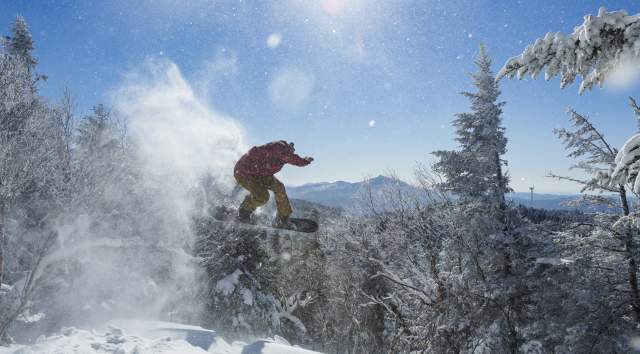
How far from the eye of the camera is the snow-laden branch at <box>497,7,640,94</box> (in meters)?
2.22

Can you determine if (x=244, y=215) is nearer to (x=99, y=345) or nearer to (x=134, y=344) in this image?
(x=134, y=344)

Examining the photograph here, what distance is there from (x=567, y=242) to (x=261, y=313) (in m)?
15.7

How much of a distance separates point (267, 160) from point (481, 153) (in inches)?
443

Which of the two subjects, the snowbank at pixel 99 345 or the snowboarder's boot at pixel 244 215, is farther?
the snowboarder's boot at pixel 244 215

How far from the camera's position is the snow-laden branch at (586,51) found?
2223 mm

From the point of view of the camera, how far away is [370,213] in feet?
74.7

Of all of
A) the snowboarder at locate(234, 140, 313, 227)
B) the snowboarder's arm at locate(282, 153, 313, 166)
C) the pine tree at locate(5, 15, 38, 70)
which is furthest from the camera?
the pine tree at locate(5, 15, 38, 70)

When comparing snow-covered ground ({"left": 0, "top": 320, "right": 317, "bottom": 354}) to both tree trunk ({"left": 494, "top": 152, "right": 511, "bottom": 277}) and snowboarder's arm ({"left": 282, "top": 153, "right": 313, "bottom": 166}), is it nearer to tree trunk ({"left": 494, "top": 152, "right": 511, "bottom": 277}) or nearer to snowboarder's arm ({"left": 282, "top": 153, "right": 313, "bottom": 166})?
snowboarder's arm ({"left": 282, "top": 153, "right": 313, "bottom": 166})

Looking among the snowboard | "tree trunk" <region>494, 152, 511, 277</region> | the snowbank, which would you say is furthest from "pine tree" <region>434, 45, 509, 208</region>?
the snowbank

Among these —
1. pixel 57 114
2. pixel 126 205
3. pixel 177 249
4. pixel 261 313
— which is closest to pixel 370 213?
pixel 261 313

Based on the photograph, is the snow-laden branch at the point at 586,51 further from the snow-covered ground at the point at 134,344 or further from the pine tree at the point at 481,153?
the pine tree at the point at 481,153

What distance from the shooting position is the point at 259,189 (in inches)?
337

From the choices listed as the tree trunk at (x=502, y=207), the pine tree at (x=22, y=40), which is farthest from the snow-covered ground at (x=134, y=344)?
the pine tree at (x=22, y=40)

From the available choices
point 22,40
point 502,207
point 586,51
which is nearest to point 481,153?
point 502,207
